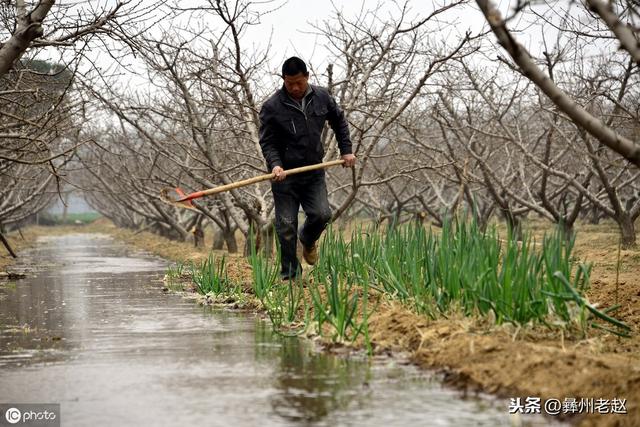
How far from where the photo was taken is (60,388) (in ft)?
14.3

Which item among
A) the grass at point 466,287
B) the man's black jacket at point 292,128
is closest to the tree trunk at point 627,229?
the man's black jacket at point 292,128

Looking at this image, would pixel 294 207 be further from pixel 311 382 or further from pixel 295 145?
pixel 311 382

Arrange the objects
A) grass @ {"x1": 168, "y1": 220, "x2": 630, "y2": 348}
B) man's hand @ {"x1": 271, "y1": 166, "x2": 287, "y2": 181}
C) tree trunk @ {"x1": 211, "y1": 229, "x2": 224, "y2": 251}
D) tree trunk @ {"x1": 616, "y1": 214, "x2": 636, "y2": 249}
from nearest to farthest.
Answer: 1. grass @ {"x1": 168, "y1": 220, "x2": 630, "y2": 348}
2. man's hand @ {"x1": 271, "y1": 166, "x2": 287, "y2": 181}
3. tree trunk @ {"x1": 616, "y1": 214, "x2": 636, "y2": 249}
4. tree trunk @ {"x1": 211, "y1": 229, "x2": 224, "y2": 251}

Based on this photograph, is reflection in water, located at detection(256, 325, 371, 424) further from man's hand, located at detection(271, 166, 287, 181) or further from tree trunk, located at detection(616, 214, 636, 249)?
tree trunk, located at detection(616, 214, 636, 249)

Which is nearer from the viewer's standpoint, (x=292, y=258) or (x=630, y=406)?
(x=630, y=406)

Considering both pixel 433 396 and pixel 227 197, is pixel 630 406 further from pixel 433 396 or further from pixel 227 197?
pixel 227 197

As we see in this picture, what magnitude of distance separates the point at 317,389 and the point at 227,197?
11.8 meters

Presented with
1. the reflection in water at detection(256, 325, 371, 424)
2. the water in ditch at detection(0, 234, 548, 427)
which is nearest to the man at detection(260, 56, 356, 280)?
the water in ditch at detection(0, 234, 548, 427)

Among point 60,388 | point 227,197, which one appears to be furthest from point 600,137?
point 227,197

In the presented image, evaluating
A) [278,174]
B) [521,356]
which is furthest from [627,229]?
[521,356]

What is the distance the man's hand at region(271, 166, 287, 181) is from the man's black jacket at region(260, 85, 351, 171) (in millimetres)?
181

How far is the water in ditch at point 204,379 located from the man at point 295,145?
1.12 m

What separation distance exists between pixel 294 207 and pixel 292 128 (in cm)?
73

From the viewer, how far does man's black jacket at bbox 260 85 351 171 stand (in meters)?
8.04
